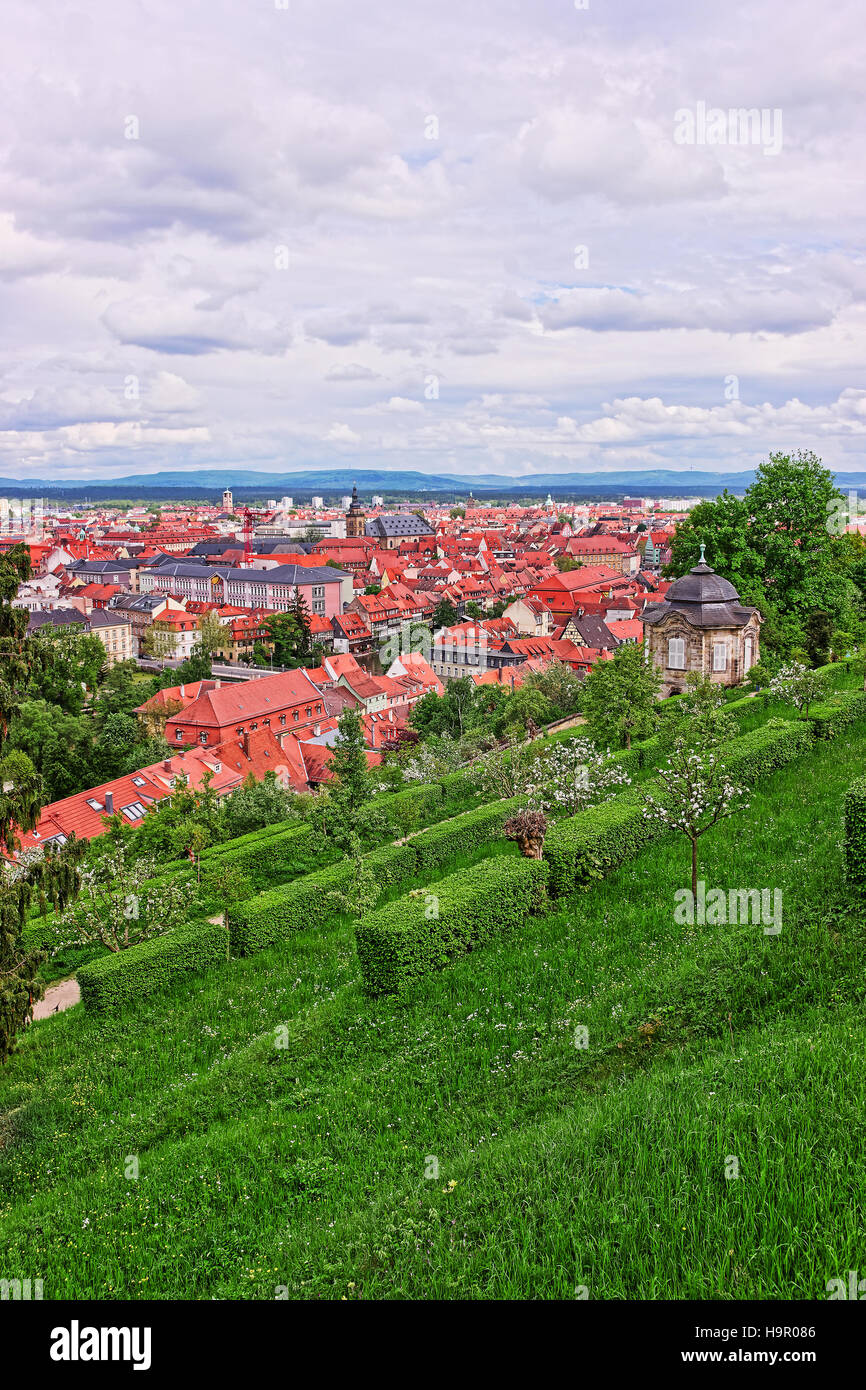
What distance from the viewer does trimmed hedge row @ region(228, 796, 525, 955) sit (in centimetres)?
1847

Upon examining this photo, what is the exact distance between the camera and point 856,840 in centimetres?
1214

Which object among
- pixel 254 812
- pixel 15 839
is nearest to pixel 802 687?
pixel 254 812

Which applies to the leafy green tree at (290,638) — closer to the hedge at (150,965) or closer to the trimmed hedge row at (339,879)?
the trimmed hedge row at (339,879)

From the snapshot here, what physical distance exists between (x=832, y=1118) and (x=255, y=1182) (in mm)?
5502

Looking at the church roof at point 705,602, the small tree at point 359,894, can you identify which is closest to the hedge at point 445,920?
the small tree at point 359,894

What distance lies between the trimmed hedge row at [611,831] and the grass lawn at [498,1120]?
0.54m

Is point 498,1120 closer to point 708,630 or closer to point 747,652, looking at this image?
point 708,630

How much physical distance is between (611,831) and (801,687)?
39.3 ft

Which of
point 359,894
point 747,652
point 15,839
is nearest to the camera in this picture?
point 15,839

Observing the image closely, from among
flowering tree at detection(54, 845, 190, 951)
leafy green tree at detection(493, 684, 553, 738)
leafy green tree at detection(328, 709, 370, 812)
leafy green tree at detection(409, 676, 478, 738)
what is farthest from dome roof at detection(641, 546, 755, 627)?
flowering tree at detection(54, 845, 190, 951)

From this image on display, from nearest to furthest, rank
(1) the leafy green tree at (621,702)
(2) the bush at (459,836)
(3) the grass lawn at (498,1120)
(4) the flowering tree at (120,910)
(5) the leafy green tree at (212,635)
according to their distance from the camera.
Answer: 1. (3) the grass lawn at (498,1120)
2. (4) the flowering tree at (120,910)
3. (2) the bush at (459,836)
4. (1) the leafy green tree at (621,702)
5. (5) the leafy green tree at (212,635)

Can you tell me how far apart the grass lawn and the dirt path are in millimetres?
2553

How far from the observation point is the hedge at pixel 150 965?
637 inches
